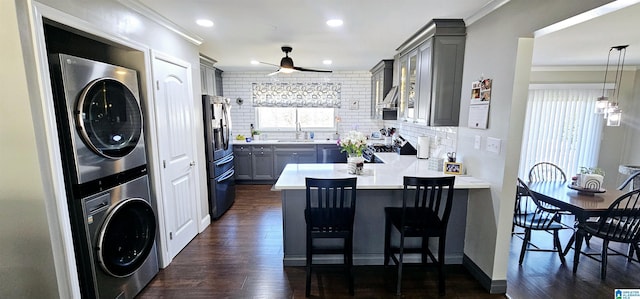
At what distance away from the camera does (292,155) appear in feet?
18.0

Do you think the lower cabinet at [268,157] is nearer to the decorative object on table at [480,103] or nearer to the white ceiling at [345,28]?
the white ceiling at [345,28]

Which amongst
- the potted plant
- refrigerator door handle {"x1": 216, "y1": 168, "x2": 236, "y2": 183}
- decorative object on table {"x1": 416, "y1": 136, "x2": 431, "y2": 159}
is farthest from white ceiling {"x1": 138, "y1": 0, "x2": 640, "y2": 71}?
refrigerator door handle {"x1": 216, "y1": 168, "x2": 236, "y2": 183}

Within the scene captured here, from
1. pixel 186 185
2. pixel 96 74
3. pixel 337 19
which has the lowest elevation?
pixel 186 185

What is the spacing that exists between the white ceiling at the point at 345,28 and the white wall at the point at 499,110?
0.77 feet

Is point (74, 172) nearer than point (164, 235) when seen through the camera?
Yes

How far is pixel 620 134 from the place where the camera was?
182 inches

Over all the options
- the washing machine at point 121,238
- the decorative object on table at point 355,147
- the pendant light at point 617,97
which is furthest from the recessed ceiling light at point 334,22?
the pendant light at point 617,97

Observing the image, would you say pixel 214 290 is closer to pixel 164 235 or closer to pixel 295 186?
pixel 164 235

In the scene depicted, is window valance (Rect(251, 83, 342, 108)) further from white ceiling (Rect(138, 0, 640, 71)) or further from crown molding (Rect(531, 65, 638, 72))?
crown molding (Rect(531, 65, 638, 72))

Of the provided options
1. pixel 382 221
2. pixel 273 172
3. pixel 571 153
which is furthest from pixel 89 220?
pixel 571 153

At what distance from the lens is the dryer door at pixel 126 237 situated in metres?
1.90

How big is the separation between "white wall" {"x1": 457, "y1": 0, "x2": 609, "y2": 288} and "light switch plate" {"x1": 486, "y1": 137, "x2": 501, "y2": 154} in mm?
34

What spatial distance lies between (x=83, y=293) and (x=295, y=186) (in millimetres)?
1632

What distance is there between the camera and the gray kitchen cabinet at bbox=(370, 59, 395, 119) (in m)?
4.58
